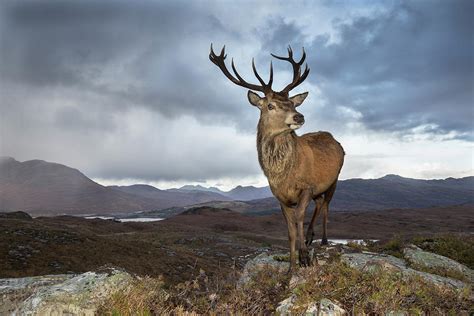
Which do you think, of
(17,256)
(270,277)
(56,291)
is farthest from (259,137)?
(17,256)

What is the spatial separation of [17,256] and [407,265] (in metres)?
14.7

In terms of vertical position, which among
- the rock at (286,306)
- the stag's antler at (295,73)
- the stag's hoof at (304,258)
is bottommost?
the rock at (286,306)

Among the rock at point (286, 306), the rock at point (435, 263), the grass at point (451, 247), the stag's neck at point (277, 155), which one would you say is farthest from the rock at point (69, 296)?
the grass at point (451, 247)

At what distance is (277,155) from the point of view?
793cm

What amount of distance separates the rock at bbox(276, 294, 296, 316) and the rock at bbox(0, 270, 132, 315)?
260 cm

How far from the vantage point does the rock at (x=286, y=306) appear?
547cm

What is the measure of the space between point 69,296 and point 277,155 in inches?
178

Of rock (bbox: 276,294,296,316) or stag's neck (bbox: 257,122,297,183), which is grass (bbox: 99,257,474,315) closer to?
rock (bbox: 276,294,296,316)

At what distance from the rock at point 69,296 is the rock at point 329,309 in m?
3.21

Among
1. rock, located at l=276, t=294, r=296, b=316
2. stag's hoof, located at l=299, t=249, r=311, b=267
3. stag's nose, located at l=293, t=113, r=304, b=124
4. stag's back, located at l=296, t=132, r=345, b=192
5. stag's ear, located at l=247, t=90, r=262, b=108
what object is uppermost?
stag's ear, located at l=247, t=90, r=262, b=108

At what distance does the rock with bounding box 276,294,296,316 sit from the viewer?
5474 millimetres

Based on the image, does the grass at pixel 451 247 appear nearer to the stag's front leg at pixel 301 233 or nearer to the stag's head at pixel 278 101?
the stag's front leg at pixel 301 233

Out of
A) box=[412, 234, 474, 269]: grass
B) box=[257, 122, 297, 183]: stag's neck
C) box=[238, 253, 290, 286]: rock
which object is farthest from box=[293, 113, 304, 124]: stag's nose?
box=[412, 234, 474, 269]: grass

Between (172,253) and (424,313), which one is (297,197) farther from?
(172,253)
